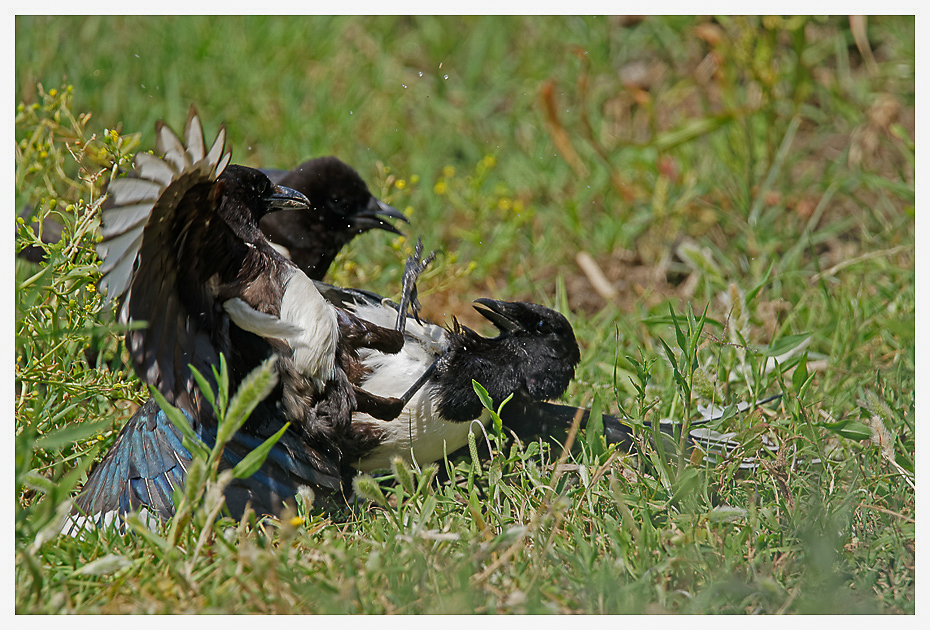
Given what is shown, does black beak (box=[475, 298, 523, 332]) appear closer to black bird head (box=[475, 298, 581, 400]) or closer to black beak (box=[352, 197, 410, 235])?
black bird head (box=[475, 298, 581, 400])

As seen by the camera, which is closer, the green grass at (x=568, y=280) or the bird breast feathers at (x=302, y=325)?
the green grass at (x=568, y=280)

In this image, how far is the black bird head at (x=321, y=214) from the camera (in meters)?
3.73

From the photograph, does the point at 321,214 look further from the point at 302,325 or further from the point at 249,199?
the point at 302,325

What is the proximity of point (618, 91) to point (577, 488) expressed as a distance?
3.77 meters

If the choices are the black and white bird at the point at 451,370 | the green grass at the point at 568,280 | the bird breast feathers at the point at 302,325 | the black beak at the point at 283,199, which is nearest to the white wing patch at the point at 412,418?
the black and white bird at the point at 451,370

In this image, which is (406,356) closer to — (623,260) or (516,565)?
(516,565)

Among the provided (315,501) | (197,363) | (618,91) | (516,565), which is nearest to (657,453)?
(516,565)

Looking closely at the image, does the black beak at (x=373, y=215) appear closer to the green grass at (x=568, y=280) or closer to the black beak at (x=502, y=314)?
the green grass at (x=568, y=280)

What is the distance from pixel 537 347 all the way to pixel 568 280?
1.62 m

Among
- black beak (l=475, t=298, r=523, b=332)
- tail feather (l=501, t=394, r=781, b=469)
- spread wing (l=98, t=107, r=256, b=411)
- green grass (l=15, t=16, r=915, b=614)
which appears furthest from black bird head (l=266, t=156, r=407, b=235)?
spread wing (l=98, t=107, r=256, b=411)

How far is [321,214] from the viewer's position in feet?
12.3

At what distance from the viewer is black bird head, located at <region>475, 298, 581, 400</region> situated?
2924 mm

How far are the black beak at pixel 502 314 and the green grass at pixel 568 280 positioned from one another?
0.41 meters

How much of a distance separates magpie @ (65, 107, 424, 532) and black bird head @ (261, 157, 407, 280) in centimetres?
80
